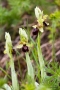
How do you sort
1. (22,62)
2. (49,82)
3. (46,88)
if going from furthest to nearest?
(22,62)
(49,82)
(46,88)

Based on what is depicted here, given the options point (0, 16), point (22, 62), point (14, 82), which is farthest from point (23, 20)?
point (14, 82)

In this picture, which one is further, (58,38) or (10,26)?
(10,26)

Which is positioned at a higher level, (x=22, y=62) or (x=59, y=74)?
(x=22, y=62)

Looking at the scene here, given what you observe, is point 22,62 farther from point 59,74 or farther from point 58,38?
point 59,74

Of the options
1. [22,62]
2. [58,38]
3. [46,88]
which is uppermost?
[58,38]

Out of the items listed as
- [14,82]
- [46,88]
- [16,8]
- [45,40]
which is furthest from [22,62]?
[46,88]

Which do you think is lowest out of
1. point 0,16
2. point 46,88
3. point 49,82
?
point 46,88

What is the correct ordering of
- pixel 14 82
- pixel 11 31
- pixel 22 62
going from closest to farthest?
pixel 14 82 < pixel 22 62 < pixel 11 31

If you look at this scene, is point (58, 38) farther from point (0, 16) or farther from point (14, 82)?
point (14, 82)

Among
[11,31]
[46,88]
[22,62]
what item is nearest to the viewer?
[46,88]
